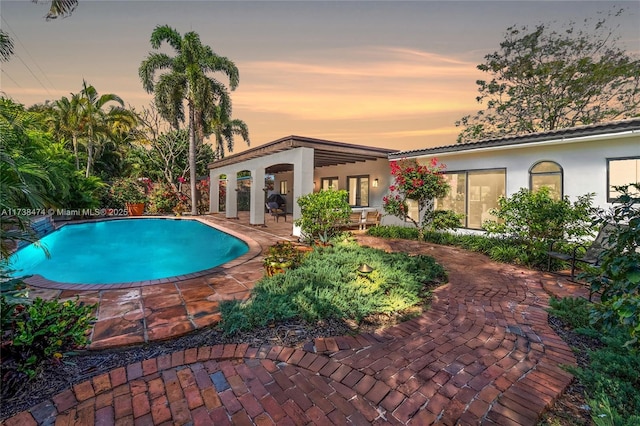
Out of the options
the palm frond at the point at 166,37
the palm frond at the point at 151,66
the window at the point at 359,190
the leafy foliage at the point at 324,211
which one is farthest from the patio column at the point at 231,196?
the leafy foliage at the point at 324,211

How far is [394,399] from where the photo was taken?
88.0 inches

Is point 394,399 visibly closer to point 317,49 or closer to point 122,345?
point 122,345

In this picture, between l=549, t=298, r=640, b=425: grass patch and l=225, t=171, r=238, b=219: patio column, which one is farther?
l=225, t=171, r=238, b=219: patio column

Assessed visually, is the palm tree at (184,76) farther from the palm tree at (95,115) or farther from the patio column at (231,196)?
the patio column at (231,196)

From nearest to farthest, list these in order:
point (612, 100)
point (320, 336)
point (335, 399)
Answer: point (335, 399) → point (320, 336) → point (612, 100)

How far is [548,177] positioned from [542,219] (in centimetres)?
288

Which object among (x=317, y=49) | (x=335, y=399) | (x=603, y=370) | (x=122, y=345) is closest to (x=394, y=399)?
(x=335, y=399)

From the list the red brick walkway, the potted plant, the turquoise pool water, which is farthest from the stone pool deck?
the potted plant

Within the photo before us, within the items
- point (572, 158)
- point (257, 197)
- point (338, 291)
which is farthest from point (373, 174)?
point (338, 291)

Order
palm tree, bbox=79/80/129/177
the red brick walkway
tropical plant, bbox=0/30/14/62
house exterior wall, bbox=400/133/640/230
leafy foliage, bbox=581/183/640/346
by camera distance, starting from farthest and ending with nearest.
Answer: palm tree, bbox=79/80/129/177, house exterior wall, bbox=400/133/640/230, tropical plant, bbox=0/30/14/62, the red brick walkway, leafy foliage, bbox=581/183/640/346

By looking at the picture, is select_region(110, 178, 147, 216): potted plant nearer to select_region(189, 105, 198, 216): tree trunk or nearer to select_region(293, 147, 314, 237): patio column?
select_region(189, 105, 198, 216): tree trunk

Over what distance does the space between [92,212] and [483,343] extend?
19638 millimetres

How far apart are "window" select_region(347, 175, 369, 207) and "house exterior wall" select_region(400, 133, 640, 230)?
6.06m

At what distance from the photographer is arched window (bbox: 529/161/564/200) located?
7.88 meters
